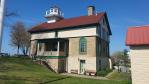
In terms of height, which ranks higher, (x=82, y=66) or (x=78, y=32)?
(x=78, y=32)

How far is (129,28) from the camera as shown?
16.2m

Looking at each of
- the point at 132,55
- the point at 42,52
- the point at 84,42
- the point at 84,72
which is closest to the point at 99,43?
the point at 84,42

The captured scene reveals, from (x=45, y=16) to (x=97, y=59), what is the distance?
16602mm

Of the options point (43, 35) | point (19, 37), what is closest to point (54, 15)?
point (43, 35)

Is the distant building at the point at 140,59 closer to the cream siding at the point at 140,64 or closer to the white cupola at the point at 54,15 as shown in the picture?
the cream siding at the point at 140,64

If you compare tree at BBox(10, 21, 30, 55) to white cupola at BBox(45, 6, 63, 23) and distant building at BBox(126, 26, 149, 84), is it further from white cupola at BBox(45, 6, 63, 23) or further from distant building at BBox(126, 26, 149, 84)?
distant building at BBox(126, 26, 149, 84)

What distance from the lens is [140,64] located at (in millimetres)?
13977

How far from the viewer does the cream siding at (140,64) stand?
13.8 m

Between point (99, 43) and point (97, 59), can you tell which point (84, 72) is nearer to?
point (97, 59)

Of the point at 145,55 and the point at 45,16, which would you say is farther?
the point at 45,16

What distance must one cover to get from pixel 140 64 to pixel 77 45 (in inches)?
743

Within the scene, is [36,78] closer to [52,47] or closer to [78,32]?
[78,32]

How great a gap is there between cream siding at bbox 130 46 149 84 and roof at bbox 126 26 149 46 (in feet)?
1.52

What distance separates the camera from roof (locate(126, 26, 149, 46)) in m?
14.3
